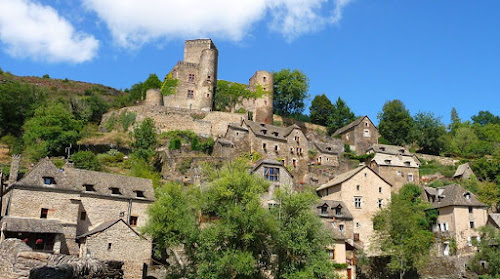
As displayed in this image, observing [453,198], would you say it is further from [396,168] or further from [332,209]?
[332,209]

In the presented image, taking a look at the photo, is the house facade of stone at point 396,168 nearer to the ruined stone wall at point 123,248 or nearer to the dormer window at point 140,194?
the dormer window at point 140,194

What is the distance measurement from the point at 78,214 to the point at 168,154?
18396mm

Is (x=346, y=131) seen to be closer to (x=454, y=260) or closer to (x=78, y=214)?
(x=454, y=260)

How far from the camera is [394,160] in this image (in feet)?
199

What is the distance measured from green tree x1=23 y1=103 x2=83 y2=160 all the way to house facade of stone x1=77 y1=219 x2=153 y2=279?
70.3 feet

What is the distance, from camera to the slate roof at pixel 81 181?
35031 mm

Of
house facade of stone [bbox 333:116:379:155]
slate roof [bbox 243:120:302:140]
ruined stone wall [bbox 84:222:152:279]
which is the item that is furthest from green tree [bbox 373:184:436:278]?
house facade of stone [bbox 333:116:379:155]

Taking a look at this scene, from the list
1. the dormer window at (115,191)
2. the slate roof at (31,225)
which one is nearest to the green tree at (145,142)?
the dormer window at (115,191)

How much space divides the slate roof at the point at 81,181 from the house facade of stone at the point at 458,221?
104 ft

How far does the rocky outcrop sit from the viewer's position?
7.93 m

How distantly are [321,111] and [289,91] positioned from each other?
8188 millimetres

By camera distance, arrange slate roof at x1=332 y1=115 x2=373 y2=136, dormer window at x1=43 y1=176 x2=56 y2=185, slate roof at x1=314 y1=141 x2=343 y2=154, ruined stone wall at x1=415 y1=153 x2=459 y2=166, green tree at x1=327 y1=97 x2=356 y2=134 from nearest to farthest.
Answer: dormer window at x1=43 y1=176 x2=56 y2=185 < slate roof at x1=314 y1=141 x2=343 y2=154 < ruined stone wall at x1=415 y1=153 x2=459 y2=166 < slate roof at x1=332 y1=115 x2=373 y2=136 < green tree at x1=327 y1=97 x2=356 y2=134

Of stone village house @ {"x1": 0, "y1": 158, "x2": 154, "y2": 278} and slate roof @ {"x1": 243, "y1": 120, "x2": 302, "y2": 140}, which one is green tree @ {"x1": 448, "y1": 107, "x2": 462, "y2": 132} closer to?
slate roof @ {"x1": 243, "y1": 120, "x2": 302, "y2": 140}

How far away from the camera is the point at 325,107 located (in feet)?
267
